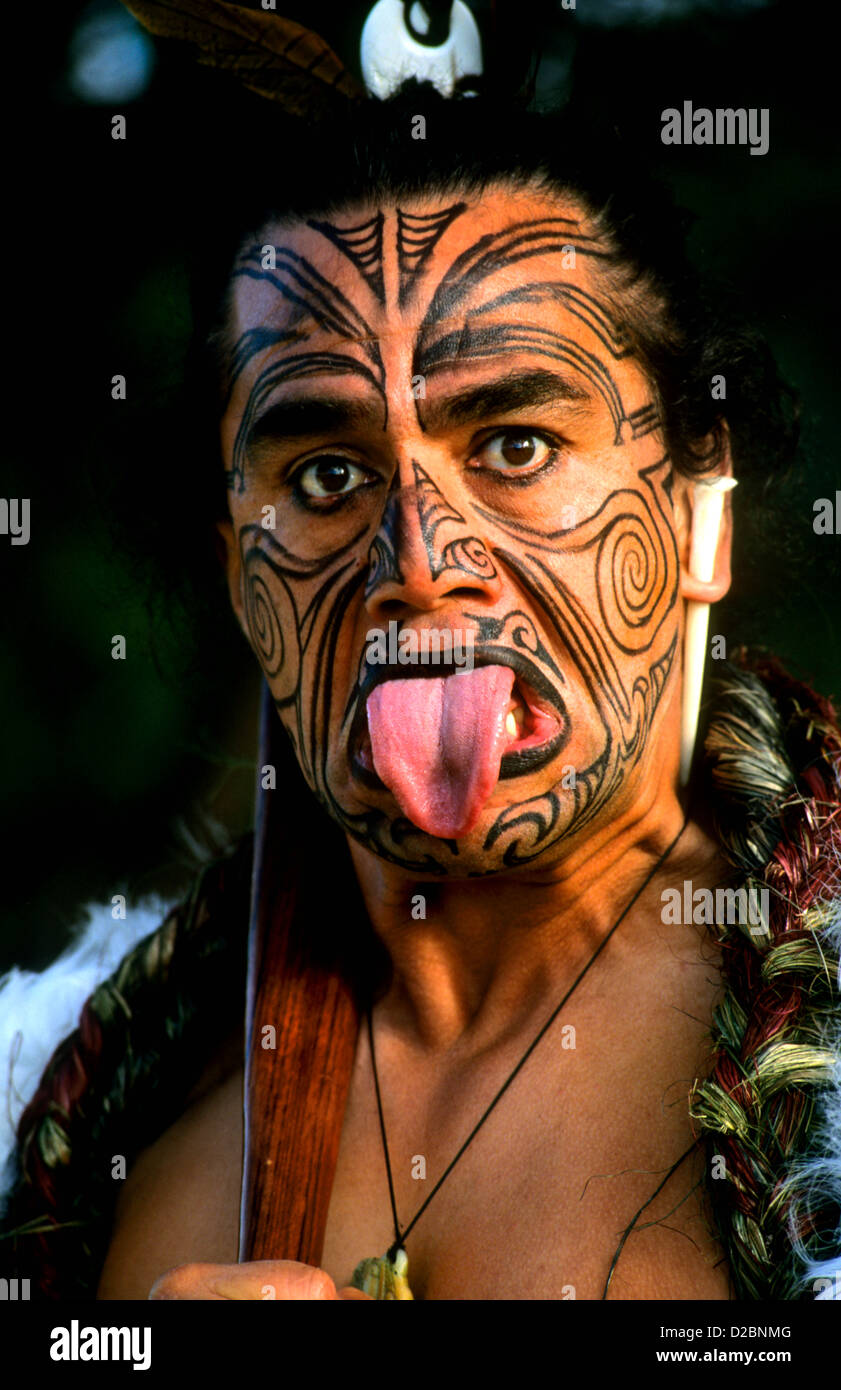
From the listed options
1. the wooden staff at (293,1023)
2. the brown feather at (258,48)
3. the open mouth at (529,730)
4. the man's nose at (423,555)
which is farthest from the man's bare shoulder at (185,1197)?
the brown feather at (258,48)

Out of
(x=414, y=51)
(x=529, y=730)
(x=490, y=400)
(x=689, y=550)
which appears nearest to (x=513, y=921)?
(x=529, y=730)

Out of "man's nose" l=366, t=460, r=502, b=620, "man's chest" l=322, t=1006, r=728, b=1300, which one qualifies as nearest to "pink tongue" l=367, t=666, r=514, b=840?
"man's nose" l=366, t=460, r=502, b=620

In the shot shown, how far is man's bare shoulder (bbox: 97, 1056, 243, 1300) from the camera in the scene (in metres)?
2.21

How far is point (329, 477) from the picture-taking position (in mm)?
2141

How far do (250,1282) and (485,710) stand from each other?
81cm

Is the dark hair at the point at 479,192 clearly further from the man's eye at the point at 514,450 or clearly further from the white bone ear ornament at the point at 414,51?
the man's eye at the point at 514,450

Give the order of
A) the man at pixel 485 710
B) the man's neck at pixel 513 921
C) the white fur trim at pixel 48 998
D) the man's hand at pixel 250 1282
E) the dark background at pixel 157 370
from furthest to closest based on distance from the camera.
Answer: the dark background at pixel 157 370 < the white fur trim at pixel 48 998 < the man's neck at pixel 513 921 < the man at pixel 485 710 < the man's hand at pixel 250 1282

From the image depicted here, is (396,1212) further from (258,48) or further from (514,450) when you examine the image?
(258,48)

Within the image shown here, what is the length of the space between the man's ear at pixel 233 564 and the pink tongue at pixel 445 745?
530 millimetres

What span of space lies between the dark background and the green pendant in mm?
1177

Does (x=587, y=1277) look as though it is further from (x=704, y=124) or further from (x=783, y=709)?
(x=704, y=124)

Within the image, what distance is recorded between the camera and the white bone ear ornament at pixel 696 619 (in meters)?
2.25

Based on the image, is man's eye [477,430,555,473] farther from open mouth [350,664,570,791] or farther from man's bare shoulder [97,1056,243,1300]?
man's bare shoulder [97,1056,243,1300]

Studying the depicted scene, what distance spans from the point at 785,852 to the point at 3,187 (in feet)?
10.4
